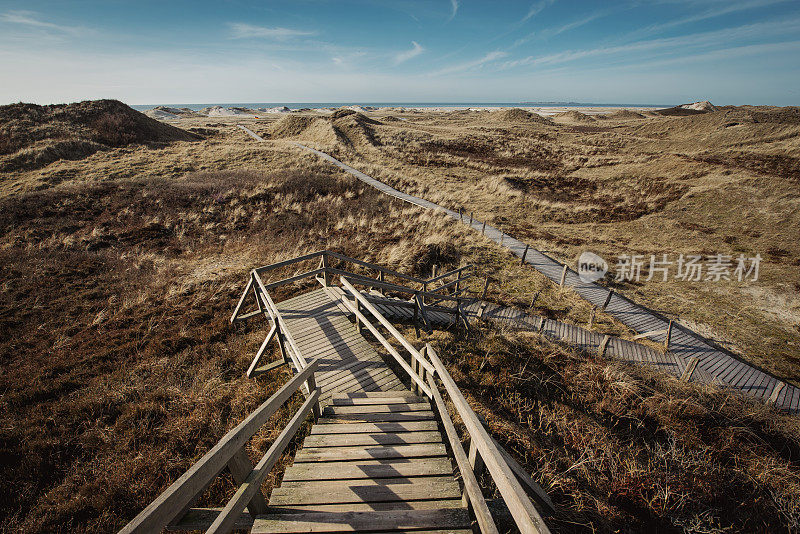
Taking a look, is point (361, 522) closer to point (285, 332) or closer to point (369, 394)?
point (369, 394)

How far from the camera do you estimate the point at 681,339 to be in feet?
33.3

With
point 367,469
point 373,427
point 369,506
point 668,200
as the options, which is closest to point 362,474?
point 367,469

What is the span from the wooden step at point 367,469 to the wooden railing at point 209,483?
522mm

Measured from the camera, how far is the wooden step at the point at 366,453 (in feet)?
11.9

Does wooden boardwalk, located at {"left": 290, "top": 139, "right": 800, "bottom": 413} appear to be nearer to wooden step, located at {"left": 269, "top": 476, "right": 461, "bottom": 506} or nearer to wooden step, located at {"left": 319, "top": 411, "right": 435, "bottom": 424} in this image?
wooden step, located at {"left": 319, "top": 411, "right": 435, "bottom": 424}

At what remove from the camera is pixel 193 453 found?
507cm

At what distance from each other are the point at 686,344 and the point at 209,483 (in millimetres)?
13361

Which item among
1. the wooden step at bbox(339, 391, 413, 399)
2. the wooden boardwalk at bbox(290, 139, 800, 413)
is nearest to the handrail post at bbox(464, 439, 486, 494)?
the wooden step at bbox(339, 391, 413, 399)

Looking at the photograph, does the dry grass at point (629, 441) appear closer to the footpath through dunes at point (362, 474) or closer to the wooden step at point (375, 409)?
the footpath through dunes at point (362, 474)

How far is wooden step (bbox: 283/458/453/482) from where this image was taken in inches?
131

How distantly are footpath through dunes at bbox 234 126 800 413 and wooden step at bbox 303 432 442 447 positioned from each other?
8363 millimetres

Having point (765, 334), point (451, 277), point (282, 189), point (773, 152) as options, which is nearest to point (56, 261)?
point (282, 189)

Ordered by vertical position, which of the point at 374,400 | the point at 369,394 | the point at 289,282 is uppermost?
the point at 289,282

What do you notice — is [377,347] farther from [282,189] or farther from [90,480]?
[282,189]
